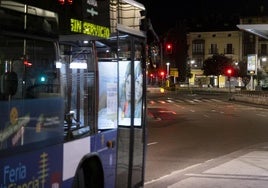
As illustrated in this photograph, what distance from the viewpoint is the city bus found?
4754mm

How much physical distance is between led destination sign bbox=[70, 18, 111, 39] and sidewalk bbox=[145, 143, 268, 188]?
15.0 feet

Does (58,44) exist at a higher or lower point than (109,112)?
higher

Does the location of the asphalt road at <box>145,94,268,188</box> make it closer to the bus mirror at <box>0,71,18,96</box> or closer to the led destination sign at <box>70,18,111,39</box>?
the led destination sign at <box>70,18,111,39</box>

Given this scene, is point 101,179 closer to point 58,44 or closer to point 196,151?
point 58,44

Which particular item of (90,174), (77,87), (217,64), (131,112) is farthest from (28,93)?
(217,64)

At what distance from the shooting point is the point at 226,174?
1168 centimetres

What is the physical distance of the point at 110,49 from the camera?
7.13m

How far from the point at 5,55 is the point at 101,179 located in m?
2.55

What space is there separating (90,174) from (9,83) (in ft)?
7.38

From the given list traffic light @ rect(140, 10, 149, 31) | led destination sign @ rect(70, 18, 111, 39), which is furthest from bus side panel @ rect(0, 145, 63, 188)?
traffic light @ rect(140, 10, 149, 31)

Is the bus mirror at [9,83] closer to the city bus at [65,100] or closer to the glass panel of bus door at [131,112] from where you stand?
the city bus at [65,100]

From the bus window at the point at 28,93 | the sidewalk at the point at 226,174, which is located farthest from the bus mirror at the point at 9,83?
the sidewalk at the point at 226,174

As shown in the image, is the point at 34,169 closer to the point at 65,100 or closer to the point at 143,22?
the point at 65,100

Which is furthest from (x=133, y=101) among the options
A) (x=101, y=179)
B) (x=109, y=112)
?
(x=101, y=179)
